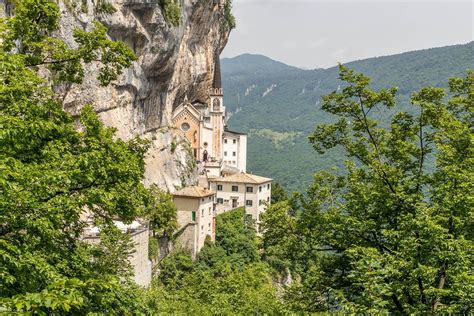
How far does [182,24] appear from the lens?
51.4m

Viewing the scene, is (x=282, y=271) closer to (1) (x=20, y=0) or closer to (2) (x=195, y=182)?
(2) (x=195, y=182)

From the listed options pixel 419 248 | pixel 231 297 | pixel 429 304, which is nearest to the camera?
pixel 429 304

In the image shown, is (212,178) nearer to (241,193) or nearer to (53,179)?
(241,193)

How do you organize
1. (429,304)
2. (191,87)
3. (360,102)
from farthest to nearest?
1. (191,87)
2. (360,102)
3. (429,304)

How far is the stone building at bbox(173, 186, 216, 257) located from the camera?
Answer: 43.2m

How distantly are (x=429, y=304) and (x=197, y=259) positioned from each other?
34.1 metres

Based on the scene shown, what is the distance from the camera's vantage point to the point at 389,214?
13.9 m

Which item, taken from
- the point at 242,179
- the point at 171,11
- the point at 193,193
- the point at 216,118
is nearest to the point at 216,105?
the point at 216,118

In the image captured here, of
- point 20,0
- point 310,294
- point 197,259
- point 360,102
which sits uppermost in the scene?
point 20,0

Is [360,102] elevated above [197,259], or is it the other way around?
[360,102]

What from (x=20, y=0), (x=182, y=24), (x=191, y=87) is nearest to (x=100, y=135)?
(x=20, y=0)

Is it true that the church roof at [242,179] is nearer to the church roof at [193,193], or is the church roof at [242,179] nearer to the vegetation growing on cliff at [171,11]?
the church roof at [193,193]

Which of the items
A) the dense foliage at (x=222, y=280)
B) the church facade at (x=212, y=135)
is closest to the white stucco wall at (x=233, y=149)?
the church facade at (x=212, y=135)

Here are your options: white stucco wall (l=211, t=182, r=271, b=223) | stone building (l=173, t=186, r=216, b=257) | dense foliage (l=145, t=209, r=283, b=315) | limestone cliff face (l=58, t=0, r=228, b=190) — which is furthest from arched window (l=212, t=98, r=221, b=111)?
stone building (l=173, t=186, r=216, b=257)
